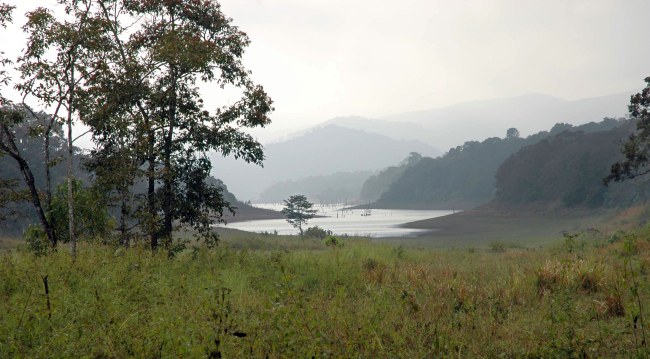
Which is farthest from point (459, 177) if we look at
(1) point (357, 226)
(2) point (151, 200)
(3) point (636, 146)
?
(2) point (151, 200)

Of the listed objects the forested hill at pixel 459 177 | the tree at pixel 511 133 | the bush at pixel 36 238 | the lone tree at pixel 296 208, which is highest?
the tree at pixel 511 133

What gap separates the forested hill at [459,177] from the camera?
128 metres

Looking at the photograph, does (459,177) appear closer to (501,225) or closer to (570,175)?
(570,175)

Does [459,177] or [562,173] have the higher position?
[459,177]

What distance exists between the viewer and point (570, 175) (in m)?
71.3

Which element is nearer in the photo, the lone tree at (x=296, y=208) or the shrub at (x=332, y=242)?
→ the shrub at (x=332, y=242)

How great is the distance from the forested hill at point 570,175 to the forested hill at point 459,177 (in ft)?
132

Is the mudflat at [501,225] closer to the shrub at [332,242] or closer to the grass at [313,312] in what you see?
the shrub at [332,242]

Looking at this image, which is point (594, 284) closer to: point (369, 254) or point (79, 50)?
point (369, 254)

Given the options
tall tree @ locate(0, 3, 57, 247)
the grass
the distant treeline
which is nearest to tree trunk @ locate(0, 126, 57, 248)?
tall tree @ locate(0, 3, 57, 247)

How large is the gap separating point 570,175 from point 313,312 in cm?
7291

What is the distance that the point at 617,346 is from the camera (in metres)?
6.63

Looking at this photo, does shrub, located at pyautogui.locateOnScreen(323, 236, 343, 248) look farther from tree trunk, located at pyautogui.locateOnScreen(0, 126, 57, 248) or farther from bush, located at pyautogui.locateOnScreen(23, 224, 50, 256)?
bush, located at pyautogui.locateOnScreen(23, 224, 50, 256)

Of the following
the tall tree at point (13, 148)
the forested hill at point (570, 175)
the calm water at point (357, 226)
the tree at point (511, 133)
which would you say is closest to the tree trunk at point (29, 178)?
the tall tree at point (13, 148)
